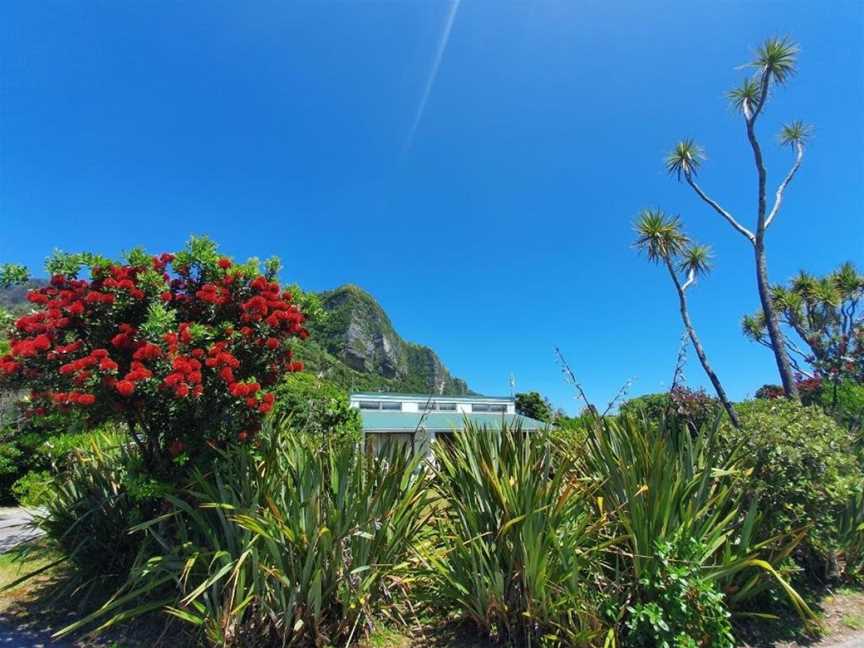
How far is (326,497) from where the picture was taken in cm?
402

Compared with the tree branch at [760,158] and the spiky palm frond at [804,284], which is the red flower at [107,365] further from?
the spiky palm frond at [804,284]

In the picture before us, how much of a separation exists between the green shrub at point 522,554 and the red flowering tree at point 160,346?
2439 millimetres

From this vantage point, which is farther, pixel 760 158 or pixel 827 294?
pixel 827 294

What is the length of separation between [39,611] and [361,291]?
11960 cm

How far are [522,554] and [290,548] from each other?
1965 mm

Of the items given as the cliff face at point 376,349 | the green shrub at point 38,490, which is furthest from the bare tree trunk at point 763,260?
the cliff face at point 376,349

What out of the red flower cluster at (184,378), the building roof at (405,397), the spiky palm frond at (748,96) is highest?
the spiky palm frond at (748,96)

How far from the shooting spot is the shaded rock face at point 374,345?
109 meters

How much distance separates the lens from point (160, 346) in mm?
4219

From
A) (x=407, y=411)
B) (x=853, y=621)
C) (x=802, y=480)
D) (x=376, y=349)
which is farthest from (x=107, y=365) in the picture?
(x=376, y=349)

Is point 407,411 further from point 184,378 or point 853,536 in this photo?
point 184,378

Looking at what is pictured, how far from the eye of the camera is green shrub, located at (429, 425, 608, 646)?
3588 millimetres

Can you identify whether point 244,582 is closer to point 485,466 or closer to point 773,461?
point 485,466

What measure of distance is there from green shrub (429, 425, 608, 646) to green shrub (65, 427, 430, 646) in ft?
2.00
